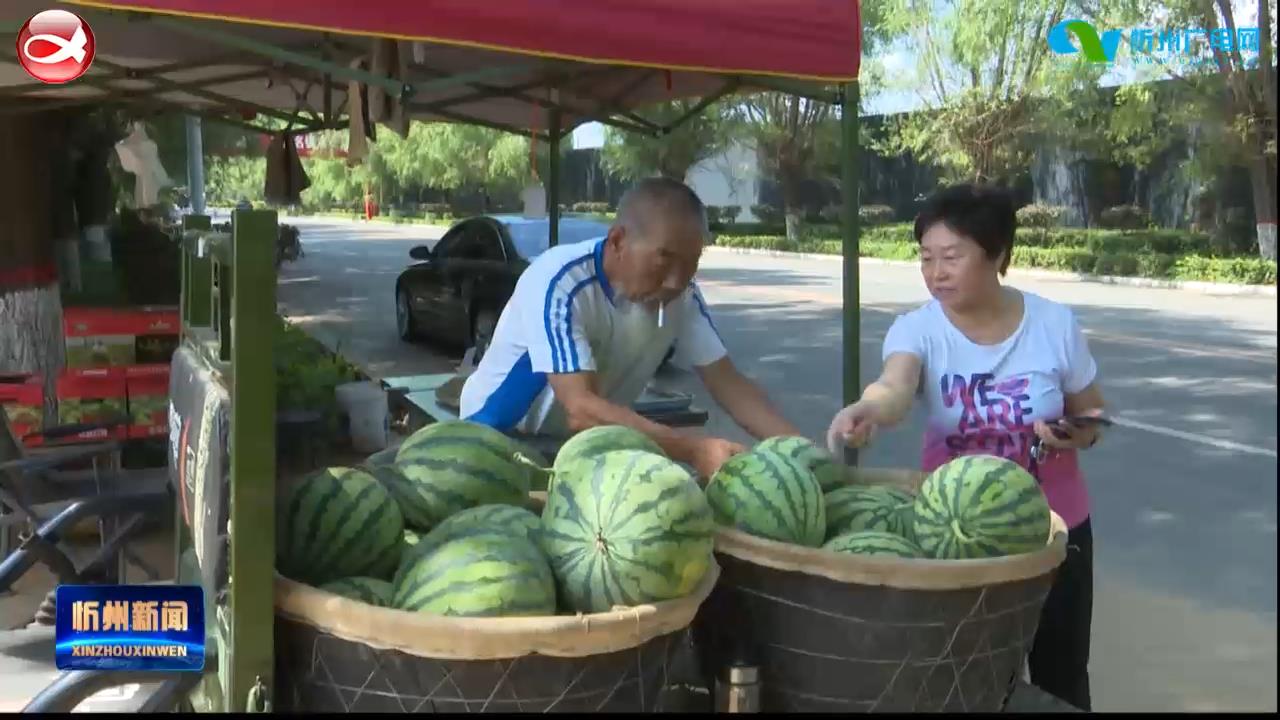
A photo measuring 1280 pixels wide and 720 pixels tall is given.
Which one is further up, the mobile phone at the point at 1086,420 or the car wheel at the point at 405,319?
the mobile phone at the point at 1086,420

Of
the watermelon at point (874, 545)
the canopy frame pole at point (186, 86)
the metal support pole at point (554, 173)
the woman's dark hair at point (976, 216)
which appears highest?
the canopy frame pole at point (186, 86)

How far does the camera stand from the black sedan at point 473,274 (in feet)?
44.8

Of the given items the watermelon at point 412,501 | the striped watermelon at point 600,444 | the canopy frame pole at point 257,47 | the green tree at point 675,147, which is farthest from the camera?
the green tree at point 675,147

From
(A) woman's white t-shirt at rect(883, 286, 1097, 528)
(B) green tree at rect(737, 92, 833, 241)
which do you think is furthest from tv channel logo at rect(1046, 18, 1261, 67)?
(A) woman's white t-shirt at rect(883, 286, 1097, 528)

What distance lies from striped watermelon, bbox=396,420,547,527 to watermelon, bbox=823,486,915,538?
59cm

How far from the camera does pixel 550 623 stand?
166 centimetres

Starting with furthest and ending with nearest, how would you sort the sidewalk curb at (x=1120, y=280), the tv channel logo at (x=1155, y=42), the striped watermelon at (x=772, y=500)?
the tv channel logo at (x=1155, y=42), the sidewalk curb at (x=1120, y=280), the striped watermelon at (x=772, y=500)

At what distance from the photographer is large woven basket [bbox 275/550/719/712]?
1649mm

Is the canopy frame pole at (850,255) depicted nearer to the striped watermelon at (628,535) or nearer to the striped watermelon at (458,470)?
the striped watermelon at (458,470)

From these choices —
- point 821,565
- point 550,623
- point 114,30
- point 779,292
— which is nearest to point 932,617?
point 821,565

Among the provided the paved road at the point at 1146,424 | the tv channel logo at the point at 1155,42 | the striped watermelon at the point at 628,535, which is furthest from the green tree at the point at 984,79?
the striped watermelon at the point at 628,535

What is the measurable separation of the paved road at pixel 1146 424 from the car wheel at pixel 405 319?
46cm

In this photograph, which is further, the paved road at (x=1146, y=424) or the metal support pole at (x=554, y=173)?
the metal support pole at (x=554, y=173)

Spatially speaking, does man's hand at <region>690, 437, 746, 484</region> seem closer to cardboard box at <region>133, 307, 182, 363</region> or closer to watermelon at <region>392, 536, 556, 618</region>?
watermelon at <region>392, 536, 556, 618</region>
